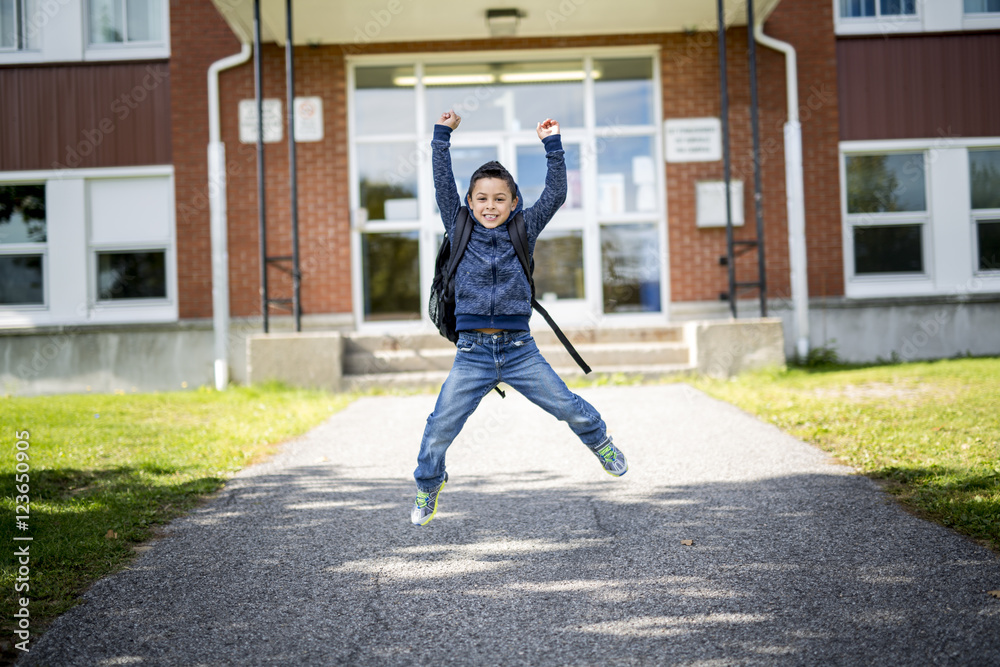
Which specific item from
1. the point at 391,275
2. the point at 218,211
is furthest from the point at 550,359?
the point at 218,211

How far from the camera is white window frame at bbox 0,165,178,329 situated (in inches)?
433

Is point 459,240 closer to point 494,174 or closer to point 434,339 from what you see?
point 494,174

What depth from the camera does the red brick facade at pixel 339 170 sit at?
10.8 meters

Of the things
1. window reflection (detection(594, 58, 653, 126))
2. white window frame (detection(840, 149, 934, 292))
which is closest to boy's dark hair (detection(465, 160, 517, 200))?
window reflection (detection(594, 58, 653, 126))

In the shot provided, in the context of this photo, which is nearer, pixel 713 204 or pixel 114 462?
pixel 114 462

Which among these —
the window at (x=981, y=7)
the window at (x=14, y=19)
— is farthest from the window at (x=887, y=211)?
the window at (x=14, y=19)

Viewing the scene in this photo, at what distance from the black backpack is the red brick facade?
709cm

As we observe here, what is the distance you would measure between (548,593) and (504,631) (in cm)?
37

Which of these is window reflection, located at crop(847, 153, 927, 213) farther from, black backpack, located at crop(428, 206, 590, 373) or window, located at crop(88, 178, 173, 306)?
window, located at crop(88, 178, 173, 306)

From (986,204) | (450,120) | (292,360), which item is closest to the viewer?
(450,120)

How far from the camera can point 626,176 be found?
438 inches

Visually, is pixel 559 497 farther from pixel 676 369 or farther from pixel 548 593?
pixel 676 369

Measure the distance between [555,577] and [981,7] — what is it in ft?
38.0

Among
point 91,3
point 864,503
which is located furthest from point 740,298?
point 91,3
